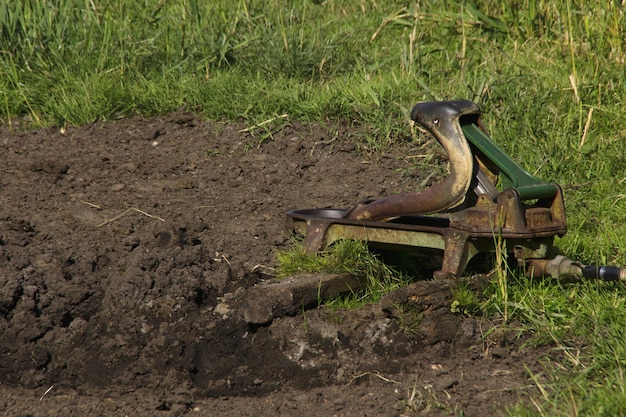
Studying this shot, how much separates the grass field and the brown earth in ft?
2.14

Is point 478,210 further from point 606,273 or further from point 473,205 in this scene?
point 606,273

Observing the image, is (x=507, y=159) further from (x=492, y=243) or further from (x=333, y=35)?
(x=333, y=35)

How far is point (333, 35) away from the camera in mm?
5801

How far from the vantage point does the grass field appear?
475 centimetres

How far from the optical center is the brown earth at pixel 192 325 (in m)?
3.12

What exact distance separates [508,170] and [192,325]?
4.33ft

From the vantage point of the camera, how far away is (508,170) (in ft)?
11.0

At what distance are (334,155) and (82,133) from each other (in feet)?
4.76

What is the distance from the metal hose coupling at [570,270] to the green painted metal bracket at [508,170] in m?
0.25

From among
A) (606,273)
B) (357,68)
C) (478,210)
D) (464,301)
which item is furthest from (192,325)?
(357,68)

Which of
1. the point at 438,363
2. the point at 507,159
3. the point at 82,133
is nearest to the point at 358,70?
the point at 82,133

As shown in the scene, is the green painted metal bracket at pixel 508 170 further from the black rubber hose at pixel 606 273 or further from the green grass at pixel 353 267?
the green grass at pixel 353 267

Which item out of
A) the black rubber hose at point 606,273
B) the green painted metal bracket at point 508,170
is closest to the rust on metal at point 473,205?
the green painted metal bracket at point 508,170

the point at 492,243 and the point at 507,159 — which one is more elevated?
the point at 507,159
